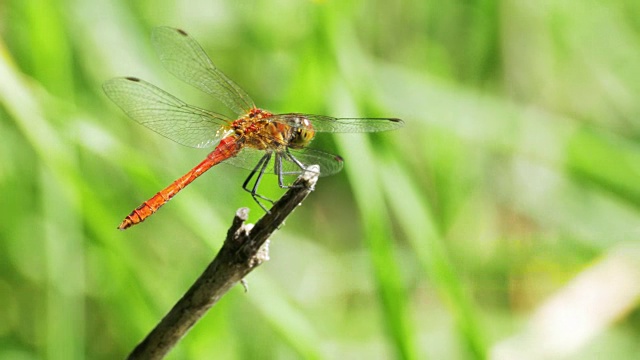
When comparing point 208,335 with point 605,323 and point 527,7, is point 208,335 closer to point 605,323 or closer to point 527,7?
point 605,323

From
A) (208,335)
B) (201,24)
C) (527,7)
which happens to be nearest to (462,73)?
(527,7)

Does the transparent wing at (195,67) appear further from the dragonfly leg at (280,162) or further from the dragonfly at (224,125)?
the dragonfly leg at (280,162)

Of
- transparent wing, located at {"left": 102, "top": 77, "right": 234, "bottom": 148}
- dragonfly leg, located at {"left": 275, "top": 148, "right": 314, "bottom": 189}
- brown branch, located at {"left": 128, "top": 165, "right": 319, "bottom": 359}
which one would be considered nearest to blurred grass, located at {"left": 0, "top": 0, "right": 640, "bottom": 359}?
transparent wing, located at {"left": 102, "top": 77, "right": 234, "bottom": 148}

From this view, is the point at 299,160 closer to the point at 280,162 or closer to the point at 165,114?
the point at 280,162

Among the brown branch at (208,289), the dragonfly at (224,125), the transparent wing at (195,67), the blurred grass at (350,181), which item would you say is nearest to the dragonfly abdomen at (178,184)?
the dragonfly at (224,125)

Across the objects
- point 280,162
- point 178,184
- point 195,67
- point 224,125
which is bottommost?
point 178,184

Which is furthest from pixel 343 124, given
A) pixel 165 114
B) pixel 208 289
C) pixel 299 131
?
pixel 208 289

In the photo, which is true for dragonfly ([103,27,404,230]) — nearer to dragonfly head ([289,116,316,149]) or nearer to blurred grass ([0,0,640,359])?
dragonfly head ([289,116,316,149])
